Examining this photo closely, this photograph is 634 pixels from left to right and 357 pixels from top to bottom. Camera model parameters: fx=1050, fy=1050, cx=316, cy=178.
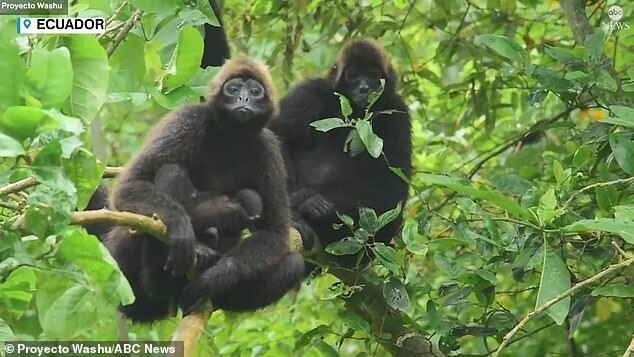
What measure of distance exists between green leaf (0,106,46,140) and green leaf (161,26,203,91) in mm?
1463

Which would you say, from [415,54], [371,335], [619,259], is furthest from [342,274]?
[415,54]

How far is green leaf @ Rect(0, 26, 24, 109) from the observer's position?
3.07 metres

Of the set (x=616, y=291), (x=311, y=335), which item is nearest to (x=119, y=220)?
(x=311, y=335)

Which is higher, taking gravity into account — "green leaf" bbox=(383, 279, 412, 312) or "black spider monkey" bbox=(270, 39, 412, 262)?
"green leaf" bbox=(383, 279, 412, 312)

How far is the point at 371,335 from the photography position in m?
5.30

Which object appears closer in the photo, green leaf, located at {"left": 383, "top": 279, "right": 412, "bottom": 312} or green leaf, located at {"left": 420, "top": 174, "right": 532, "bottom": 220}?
green leaf, located at {"left": 420, "top": 174, "right": 532, "bottom": 220}

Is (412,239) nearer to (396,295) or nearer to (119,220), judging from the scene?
(396,295)

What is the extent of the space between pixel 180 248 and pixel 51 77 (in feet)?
5.02

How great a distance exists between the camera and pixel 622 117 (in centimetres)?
434

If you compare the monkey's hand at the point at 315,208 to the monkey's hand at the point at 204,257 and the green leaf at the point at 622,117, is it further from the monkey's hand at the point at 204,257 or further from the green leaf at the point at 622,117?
the green leaf at the point at 622,117

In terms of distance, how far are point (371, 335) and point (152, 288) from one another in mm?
1145

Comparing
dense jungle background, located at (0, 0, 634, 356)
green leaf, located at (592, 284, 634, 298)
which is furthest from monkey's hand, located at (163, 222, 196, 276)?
green leaf, located at (592, 284, 634, 298)

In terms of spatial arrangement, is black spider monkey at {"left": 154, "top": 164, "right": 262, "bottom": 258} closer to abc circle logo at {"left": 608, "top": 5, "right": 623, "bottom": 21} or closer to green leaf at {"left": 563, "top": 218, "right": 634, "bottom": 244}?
green leaf at {"left": 563, "top": 218, "right": 634, "bottom": 244}

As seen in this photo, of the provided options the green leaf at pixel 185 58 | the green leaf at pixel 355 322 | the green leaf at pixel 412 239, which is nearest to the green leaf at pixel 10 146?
the green leaf at pixel 185 58
